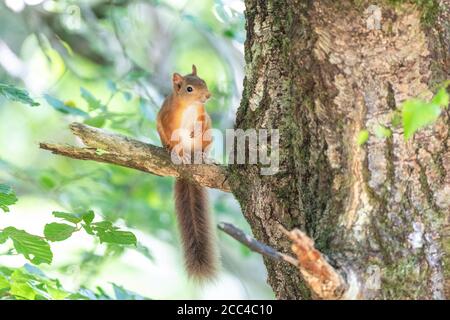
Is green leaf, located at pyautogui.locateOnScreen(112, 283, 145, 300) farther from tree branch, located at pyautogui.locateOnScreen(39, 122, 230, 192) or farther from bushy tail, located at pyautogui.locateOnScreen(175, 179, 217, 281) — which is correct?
tree branch, located at pyautogui.locateOnScreen(39, 122, 230, 192)

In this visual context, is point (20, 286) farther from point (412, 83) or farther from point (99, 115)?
point (99, 115)

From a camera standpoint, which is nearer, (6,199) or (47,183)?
(6,199)

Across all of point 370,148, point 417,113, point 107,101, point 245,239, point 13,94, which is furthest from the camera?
point 107,101

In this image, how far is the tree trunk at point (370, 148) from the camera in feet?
5.44

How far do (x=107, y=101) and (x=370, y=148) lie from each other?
278 cm

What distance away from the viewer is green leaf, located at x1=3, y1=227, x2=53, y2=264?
2086mm

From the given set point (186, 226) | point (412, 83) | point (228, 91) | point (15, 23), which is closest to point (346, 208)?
point (412, 83)

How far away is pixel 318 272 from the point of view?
1471 mm

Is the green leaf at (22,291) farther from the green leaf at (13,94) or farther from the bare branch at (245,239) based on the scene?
the bare branch at (245,239)

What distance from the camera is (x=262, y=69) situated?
6.91 feet

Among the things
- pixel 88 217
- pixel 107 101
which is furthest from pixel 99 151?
pixel 107 101

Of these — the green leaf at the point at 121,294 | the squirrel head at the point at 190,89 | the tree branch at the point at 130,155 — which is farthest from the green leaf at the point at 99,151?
the squirrel head at the point at 190,89

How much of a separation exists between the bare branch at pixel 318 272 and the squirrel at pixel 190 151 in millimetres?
893

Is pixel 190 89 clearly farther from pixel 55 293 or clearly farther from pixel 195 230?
pixel 55 293
